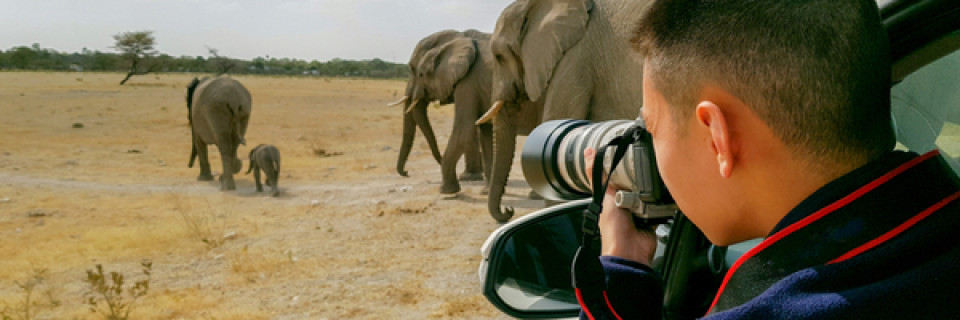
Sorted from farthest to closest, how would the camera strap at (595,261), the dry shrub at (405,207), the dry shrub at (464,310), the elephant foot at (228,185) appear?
the elephant foot at (228,185) < the dry shrub at (405,207) < the dry shrub at (464,310) < the camera strap at (595,261)

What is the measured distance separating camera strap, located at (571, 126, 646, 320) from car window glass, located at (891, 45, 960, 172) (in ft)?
1.59

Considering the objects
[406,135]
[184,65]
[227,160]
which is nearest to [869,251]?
[406,135]

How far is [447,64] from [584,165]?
27.5 ft

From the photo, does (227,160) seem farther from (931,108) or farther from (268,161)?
(931,108)

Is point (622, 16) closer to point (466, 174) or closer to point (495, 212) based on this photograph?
point (495, 212)

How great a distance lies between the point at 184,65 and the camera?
2849 inches

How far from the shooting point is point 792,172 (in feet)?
2.76

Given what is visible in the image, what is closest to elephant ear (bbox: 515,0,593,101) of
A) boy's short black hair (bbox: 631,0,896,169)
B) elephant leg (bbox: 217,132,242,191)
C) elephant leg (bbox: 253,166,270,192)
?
elephant leg (bbox: 253,166,270,192)

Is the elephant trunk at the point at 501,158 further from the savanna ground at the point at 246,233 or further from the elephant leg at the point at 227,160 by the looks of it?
the elephant leg at the point at 227,160

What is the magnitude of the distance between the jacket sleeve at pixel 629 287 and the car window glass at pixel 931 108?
503mm

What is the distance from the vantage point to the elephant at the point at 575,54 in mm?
5961

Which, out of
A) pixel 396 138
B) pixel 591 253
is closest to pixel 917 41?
pixel 591 253

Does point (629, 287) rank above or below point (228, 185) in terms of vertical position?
above

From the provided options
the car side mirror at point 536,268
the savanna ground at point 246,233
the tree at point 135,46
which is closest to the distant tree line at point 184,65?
the tree at point 135,46
